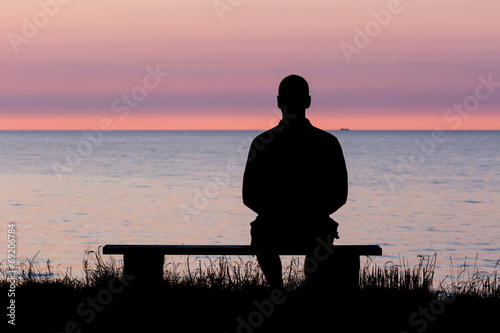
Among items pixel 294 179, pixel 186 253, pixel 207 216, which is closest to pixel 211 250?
pixel 186 253

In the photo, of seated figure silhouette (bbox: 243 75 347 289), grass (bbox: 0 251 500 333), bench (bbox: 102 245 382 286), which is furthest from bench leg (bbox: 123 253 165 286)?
seated figure silhouette (bbox: 243 75 347 289)

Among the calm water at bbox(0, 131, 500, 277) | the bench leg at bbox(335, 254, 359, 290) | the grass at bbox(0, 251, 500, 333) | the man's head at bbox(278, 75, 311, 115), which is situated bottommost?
the grass at bbox(0, 251, 500, 333)

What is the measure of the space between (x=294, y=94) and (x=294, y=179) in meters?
0.73

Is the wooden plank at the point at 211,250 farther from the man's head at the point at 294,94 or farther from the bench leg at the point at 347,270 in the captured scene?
the man's head at the point at 294,94

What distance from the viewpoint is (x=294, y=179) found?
6.28 metres

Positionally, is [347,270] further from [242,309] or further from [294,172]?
[294,172]

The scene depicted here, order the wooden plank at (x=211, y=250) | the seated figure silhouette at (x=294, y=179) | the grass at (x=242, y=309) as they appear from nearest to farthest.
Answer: the seated figure silhouette at (x=294, y=179)
the grass at (x=242, y=309)
the wooden plank at (x=211, y=250)

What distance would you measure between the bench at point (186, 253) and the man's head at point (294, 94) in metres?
1.24

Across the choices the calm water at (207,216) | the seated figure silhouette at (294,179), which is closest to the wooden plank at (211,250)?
the seated figure silhouette at (294,179)

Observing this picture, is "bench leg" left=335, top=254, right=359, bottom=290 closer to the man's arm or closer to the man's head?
the man's arm

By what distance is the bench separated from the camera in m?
6.75

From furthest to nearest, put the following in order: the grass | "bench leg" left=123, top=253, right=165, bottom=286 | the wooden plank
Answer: "bench leg" left=123, top=253, right=165, bottom=286
the wooden plank
the grass

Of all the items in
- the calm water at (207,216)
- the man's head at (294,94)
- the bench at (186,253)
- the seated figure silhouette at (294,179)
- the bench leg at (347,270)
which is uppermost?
the calm water at (207,216)

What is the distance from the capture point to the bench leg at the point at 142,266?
7.24 m
